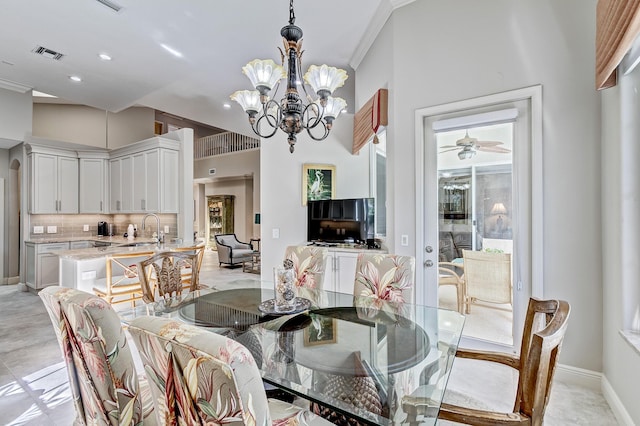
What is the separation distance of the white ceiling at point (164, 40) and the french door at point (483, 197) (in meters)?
1.44

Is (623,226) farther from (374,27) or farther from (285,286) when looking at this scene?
(374,27)

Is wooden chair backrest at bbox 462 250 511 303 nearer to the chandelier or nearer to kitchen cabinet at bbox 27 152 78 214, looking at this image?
the chandelier

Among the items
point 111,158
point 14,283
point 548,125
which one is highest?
point 111,158

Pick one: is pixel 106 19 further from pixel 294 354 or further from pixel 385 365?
pixel 385 365

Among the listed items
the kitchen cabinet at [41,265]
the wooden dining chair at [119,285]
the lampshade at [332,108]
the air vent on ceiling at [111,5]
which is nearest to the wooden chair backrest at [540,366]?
the lampshade at [332,108]

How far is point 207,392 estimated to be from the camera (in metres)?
0.70

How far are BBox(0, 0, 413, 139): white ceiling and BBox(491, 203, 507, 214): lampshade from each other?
2174 mm

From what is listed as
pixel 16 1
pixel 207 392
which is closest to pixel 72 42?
pixel 16 1

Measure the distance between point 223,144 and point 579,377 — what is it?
10181mm

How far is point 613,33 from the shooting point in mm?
1733

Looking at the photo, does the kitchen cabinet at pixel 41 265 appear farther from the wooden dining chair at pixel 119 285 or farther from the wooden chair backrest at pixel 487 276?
the wooden chair backrest at pixel 487 276

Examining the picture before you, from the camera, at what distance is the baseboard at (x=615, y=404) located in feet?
5.95

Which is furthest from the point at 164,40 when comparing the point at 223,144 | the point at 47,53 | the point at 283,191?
the point at 223,144

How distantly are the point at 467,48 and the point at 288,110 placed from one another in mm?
1708
